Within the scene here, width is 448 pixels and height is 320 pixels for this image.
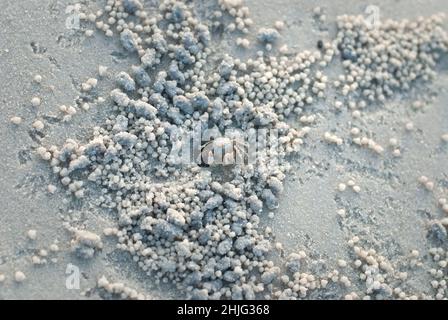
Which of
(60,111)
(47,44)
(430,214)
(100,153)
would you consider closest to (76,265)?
(100,153)

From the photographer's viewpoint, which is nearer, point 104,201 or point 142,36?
point 104,201

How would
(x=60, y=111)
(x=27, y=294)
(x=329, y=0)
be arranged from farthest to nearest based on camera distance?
(x=329, y=0) < (x=60, y=111) < (x=27, y=294)

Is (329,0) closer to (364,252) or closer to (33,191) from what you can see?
(364,252)

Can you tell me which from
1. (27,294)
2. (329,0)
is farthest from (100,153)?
(329,0)

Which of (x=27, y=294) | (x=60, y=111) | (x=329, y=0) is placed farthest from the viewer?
(x=329, y=0)

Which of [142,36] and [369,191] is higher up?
[142,36]

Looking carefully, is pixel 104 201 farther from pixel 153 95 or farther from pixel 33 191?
pixel 153 95

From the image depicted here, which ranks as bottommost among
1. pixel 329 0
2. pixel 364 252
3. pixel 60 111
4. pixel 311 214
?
pixel 364 252

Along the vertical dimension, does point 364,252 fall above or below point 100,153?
below

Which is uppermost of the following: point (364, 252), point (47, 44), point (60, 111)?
point (47, 44)
